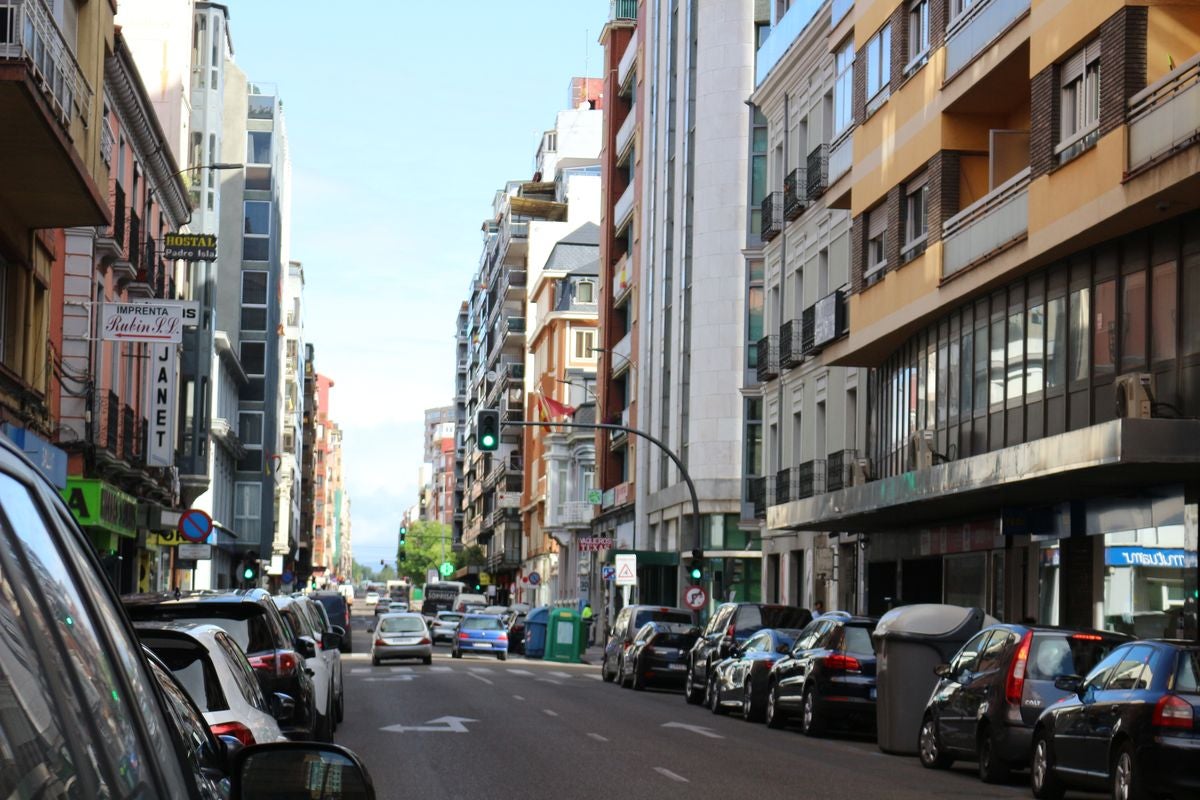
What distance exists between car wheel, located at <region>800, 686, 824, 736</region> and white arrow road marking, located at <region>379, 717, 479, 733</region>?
462cm

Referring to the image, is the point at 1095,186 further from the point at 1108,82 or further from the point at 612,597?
the point at 612,597

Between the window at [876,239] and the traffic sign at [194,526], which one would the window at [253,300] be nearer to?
the window at [876,239]

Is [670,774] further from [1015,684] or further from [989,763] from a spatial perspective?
[1015,684]

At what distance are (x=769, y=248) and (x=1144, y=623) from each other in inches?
997

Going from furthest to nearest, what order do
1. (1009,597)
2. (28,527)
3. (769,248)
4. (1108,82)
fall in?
(769,248), (1009,597), (1108,82), (28,527)

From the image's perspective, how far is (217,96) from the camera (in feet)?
223

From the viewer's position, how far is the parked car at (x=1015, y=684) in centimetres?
1891

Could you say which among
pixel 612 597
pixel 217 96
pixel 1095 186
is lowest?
pixel 612 597

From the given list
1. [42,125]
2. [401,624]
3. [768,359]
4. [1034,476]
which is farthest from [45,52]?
[768,359]

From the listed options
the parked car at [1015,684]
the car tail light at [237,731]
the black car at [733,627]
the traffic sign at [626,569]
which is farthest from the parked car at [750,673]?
the car tail light at [237,731]

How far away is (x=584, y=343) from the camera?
3844 inches

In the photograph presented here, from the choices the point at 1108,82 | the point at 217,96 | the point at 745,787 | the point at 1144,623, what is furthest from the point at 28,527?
the point at 217,96

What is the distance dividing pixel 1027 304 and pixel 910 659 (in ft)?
28.5

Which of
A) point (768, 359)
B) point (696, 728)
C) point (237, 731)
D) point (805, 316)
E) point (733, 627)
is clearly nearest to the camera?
point (237, 731)
